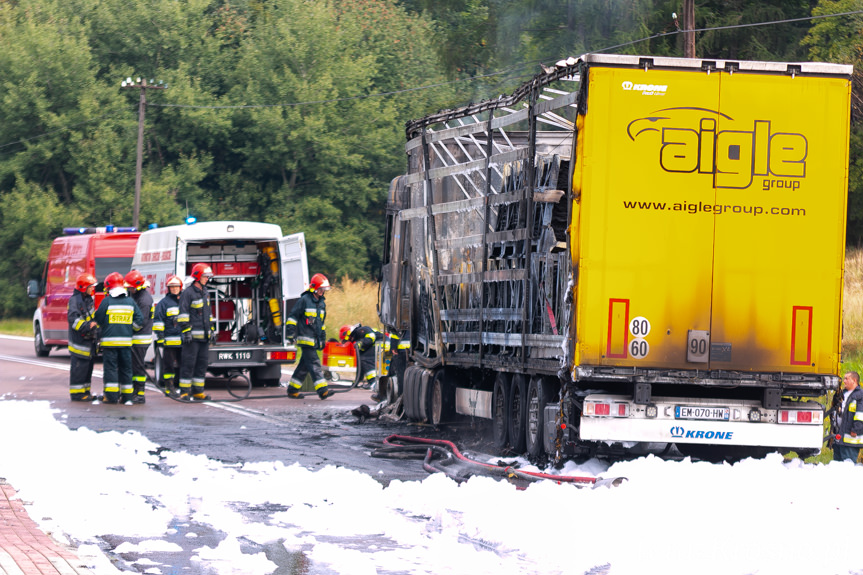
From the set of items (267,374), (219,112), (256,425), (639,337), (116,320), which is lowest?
(256,425)

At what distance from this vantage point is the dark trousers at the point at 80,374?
17641 mm

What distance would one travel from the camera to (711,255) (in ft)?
32.2

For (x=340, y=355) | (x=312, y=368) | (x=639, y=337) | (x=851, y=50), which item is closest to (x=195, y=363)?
(x=312, y=368)

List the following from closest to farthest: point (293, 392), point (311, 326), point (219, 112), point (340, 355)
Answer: point (311, 326) → point (293, 392) → point (340, 355) → point (219, 112)

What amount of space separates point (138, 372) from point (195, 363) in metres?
0.83

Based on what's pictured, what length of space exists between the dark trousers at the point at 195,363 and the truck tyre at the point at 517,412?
23.7 ft

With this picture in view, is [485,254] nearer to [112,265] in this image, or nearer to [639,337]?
[639,337]

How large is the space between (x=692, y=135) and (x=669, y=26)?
24.4 meters

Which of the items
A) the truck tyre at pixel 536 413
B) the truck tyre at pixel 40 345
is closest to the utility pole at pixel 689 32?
the truck tyre at pixel 536 413

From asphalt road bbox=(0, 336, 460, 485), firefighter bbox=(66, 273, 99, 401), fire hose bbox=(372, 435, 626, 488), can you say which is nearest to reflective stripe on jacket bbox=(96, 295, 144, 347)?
firefighter bbox=(66, 273, 99, 401)

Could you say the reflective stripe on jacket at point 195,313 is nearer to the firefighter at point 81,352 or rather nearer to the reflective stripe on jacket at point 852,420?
the firefighter at point 81,352

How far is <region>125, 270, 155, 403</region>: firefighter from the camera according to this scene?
17766 mm

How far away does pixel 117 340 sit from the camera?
17.1 m

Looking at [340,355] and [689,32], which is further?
[340,355]
